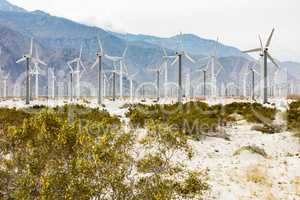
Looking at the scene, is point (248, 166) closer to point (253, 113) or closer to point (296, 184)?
point (296, 184)

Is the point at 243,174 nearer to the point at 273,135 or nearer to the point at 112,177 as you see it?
the point at 112,177

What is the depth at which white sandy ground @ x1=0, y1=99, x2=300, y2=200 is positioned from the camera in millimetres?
19953

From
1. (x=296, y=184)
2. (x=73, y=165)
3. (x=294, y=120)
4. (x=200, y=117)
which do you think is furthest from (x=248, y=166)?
(x=294, y=120)

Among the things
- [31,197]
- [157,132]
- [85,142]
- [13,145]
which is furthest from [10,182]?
[157,132]

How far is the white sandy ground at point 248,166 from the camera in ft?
65.5

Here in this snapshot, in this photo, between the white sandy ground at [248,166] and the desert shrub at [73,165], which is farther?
the white sandy ground at [248,166]

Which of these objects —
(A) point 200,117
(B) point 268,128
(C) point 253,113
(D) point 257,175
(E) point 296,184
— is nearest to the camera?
(E) point 296,184

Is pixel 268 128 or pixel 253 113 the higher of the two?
pixel 253 113

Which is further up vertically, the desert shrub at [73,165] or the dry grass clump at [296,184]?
the desert shrub at [73,165]

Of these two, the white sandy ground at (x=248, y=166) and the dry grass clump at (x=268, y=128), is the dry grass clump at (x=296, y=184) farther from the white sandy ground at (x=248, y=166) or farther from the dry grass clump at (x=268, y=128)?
the dry grass clump at (x=268, y=128)

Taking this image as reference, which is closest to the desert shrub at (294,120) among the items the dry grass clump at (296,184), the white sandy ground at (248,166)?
the white sandy ground at (248,166)

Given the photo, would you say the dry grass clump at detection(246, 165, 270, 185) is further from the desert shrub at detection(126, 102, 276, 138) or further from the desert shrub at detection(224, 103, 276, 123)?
the desert shrub at detection(224, 103, 276, 123)

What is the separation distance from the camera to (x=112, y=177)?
14.6 metres

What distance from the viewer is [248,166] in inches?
932
